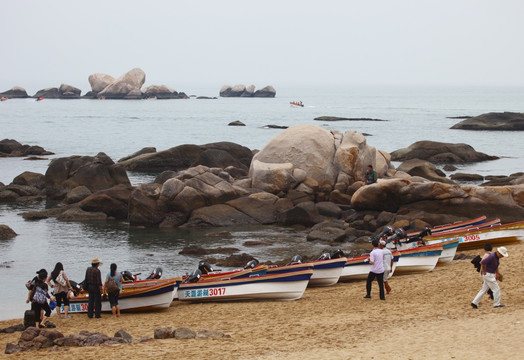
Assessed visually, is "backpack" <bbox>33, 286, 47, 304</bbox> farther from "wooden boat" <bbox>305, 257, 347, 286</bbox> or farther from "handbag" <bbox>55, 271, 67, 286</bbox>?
"wooden boat" <bbox>305, 257, 347, 286</bbox>

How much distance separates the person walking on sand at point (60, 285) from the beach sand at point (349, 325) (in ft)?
1.51

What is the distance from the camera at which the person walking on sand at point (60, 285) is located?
18281 millimetres

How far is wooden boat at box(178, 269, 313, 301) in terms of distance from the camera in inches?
746

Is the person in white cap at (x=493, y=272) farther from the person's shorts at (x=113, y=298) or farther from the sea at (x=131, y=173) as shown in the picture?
the sea at (x=131, y=173)

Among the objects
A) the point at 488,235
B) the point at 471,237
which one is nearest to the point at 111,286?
the point at 471,237

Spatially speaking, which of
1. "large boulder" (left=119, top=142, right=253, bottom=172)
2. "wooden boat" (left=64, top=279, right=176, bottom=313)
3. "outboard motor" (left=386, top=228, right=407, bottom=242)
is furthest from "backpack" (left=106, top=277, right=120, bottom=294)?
"large boulder" (left=119, top=142, right=253, bottom=172)

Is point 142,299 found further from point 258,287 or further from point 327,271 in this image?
point 327,271

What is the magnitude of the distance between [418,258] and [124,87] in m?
169

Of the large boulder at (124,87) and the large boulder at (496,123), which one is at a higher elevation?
the large boulder at (124,87)

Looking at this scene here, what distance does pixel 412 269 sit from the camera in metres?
21.8

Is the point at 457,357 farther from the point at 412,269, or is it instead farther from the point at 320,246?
the point at 320,246

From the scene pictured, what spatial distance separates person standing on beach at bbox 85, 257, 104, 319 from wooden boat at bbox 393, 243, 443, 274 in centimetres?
876

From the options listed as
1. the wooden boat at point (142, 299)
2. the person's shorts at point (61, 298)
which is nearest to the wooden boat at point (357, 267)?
the wooden boat at point (142, 299)

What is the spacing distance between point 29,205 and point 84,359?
29.0 meters
